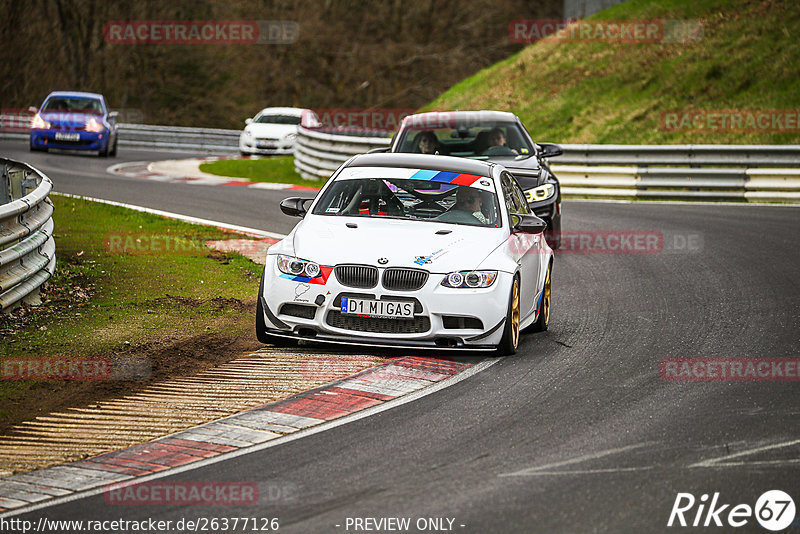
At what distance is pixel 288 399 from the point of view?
24.9 ft

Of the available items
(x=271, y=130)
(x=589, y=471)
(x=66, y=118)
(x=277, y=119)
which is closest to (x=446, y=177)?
(x=589, y=471)

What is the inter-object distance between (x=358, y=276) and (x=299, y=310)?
54 centimetres

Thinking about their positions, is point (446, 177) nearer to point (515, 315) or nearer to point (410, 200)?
point (410, 200)

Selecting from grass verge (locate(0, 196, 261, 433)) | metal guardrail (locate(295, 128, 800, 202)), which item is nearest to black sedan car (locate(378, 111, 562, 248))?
grass verge (locate(0, 196, 261, 433))

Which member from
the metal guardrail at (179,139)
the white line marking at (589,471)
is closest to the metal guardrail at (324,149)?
the metal guardrail at (179,139)

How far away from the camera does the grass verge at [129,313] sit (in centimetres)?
803

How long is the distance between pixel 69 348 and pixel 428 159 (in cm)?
365

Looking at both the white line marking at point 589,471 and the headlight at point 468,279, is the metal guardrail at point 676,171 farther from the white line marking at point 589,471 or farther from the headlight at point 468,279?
the white line marking at point 589,471

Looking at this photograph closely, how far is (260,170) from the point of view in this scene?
1132 inches

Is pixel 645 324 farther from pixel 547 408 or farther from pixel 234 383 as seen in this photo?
pixel 234 383

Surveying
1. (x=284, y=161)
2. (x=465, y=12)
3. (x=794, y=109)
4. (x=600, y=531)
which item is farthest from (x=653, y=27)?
(x=600, y=531)

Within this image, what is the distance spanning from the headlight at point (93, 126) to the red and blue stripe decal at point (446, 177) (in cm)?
2246

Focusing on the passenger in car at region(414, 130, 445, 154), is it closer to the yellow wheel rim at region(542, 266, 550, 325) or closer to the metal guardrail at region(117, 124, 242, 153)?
the yellow wheel rim at region(542, 266, 550, 325)

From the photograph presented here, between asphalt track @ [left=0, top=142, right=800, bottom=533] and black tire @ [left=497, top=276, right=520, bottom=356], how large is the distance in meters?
0.13
